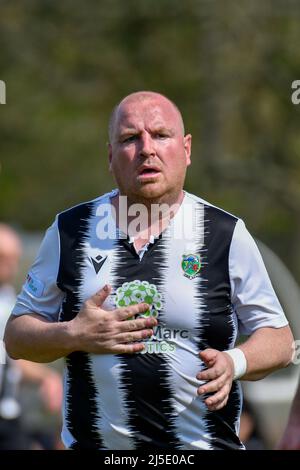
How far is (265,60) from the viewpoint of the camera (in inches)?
803

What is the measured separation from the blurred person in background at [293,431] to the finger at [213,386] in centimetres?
101

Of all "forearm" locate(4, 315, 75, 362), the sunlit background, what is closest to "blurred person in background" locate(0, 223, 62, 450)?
"forearm" locate(4, 315, 75, 362)

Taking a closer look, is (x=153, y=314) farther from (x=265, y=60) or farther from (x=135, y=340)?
(x=265, y=60)

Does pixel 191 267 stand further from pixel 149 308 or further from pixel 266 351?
pixel 266 351

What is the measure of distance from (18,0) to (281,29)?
453cm

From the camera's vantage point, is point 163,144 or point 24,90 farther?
point 24,90

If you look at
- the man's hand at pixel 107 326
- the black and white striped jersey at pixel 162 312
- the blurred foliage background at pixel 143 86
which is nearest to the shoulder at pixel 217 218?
the black and white striped jersey at pixel 162 312

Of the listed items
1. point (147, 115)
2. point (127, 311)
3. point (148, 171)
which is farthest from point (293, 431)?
point (147, 115)

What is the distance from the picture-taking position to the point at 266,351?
488cm

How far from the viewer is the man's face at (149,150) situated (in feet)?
16.1

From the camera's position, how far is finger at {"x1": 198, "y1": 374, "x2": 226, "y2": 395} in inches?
182

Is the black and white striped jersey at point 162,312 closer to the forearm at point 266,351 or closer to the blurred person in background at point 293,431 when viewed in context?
the forearm at point 266,351

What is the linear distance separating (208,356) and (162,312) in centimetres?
30

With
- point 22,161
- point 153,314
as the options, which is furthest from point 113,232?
point 22,161
